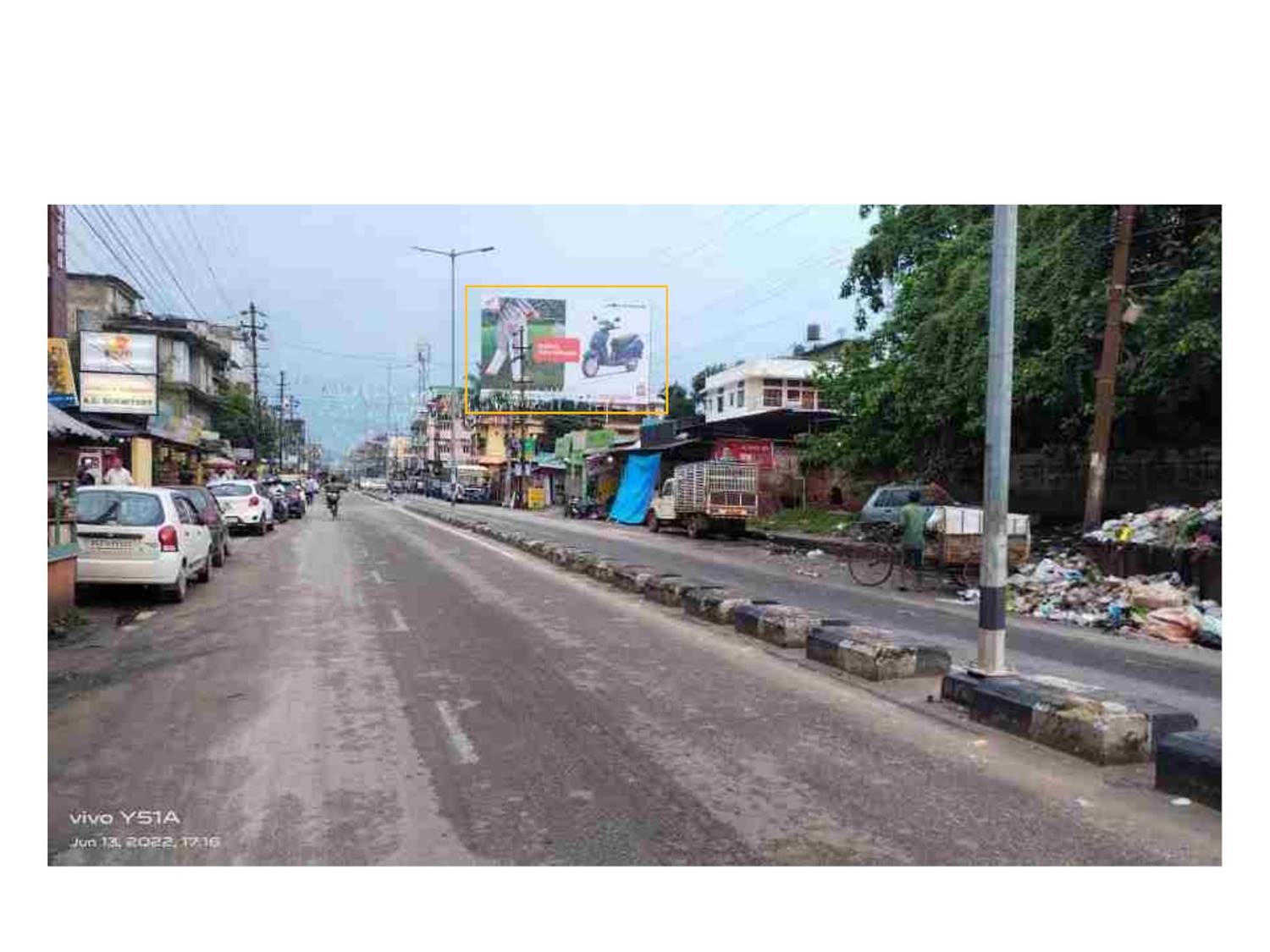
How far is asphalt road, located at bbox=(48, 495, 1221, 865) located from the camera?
425cm

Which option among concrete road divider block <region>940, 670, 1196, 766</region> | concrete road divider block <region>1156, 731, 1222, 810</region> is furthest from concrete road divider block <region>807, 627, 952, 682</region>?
concrete road divider block <region>1156, 731, 1222, 810</region>

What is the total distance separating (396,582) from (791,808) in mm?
10632

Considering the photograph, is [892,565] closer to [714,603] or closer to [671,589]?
[671,589]

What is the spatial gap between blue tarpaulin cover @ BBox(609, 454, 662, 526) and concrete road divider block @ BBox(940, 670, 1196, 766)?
99.2 ft

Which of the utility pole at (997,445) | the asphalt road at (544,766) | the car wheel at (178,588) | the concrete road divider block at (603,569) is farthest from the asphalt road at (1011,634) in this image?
the car wheel at (178,588)

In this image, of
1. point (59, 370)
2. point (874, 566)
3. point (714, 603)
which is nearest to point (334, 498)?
point (59, 370)

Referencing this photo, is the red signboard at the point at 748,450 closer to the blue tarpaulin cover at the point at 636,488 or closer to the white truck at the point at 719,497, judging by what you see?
the white truck at the point at 719,497

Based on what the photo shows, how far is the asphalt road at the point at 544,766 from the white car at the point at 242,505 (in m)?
16.8

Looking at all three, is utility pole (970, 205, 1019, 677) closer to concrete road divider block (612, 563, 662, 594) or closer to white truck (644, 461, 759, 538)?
concrete road divider block (612, 563, 662, 594)

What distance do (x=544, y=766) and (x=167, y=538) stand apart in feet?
26.4

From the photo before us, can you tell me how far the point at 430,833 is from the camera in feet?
14.1

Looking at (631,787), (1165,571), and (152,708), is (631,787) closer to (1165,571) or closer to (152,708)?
(152,708)

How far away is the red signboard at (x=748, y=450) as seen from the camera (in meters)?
33.0

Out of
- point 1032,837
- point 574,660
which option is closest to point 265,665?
point 574,660
